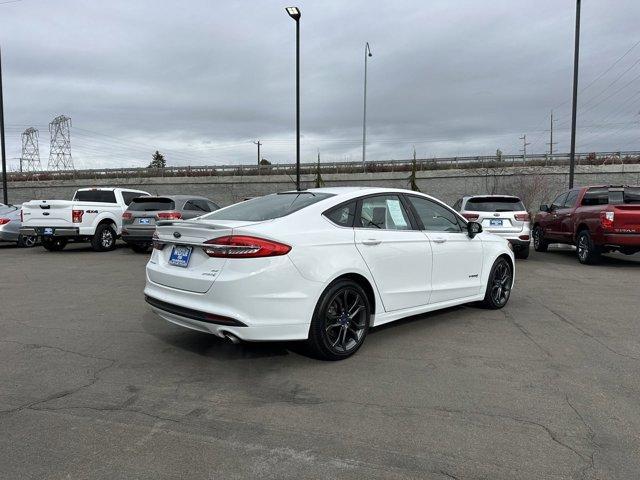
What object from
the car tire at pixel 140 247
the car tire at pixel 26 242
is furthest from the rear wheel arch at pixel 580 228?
the car tire at pixel 26 242

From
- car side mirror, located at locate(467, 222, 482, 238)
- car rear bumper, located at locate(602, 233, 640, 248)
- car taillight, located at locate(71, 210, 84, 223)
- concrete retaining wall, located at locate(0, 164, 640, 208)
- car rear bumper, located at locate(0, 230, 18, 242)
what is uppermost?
concrete retaining wall, located at locate(0, 164, 640, 208)

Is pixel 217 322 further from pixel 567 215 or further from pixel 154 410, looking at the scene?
pixel 567 215

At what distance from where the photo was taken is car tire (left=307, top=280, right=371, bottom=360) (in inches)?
166

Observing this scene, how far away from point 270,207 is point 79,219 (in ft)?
34.7

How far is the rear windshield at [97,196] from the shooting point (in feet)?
48.5

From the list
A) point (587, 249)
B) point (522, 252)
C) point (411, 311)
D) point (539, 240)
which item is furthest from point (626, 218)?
point (411, 311)

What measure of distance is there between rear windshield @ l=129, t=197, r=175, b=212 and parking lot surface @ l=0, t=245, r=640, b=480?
7.01 m

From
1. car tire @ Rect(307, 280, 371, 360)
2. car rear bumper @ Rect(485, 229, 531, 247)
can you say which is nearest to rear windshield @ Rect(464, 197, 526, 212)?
car rear bumper @ Rect(485, 229, 531, 247)

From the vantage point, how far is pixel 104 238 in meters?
14.3

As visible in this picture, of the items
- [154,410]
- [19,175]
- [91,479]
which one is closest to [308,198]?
[154,410]

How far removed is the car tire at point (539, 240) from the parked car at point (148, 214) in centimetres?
979

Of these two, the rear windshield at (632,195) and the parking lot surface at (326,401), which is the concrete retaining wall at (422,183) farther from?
the parking lot surface at (326,401)

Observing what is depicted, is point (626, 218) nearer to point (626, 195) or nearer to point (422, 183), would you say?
point (626, 195)

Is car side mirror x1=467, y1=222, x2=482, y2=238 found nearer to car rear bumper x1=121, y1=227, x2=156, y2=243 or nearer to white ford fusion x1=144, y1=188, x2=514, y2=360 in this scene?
white ford fusion x1=144, y1=188, x2=514, y2=360
